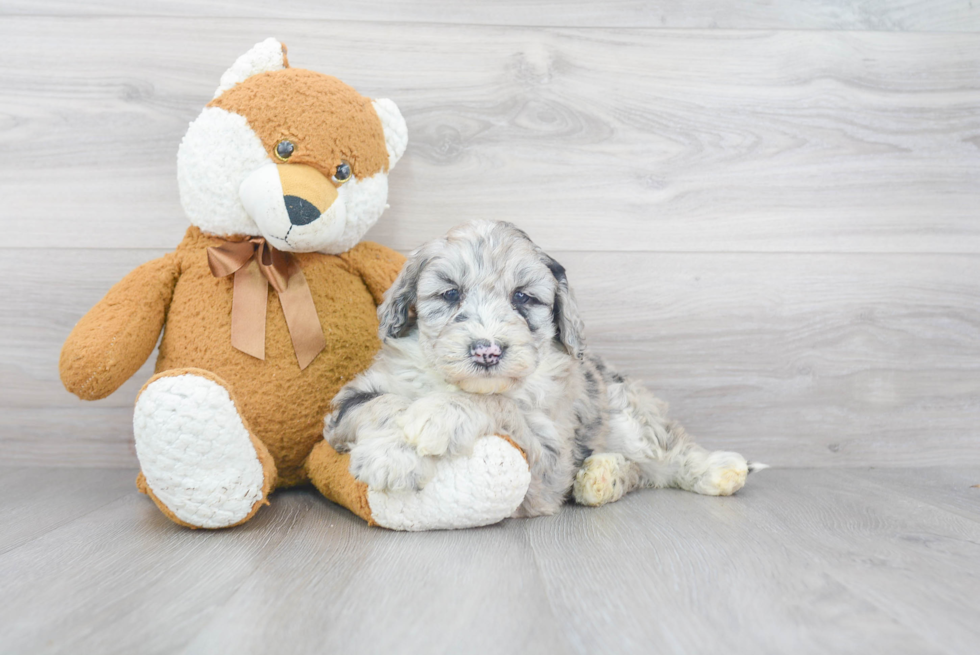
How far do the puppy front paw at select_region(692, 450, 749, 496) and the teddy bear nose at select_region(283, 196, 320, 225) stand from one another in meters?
1.28

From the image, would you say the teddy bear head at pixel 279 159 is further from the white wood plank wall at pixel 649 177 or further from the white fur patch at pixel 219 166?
the white wood plank wall at pixel 649 177

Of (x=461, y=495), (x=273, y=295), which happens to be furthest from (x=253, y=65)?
(x=461, y=495)

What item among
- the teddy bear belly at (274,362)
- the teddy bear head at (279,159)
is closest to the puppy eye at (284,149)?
the teddy bear head at (279,159)

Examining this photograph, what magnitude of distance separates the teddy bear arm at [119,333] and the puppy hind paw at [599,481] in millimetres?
1163

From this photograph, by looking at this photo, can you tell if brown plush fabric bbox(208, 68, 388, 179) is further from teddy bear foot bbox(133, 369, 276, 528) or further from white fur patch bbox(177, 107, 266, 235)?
teddy bear foot bbox(133, 369, 276, 528)

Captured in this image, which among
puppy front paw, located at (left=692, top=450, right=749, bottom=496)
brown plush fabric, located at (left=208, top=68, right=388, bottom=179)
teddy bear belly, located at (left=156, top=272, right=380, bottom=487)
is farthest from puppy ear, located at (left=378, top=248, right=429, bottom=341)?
puppy front paw, located at (left=692, top=450, right=749, bottom=496)

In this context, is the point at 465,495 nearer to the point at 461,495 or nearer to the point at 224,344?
the point at 461,495

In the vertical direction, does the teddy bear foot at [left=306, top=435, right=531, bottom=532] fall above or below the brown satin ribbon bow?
below

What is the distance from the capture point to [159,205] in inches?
89.3

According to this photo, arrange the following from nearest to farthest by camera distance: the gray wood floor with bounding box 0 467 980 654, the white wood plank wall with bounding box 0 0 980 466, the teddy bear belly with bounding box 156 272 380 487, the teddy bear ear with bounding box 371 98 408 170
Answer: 1. the gray wood floor with bounding box 0 467 980 654
2. the teddy bear belly with bounding box 156 272 380 487
3. the teddy bear ear with bounding box 371 98 408 170
4. the white wood plank wall with bounding box 0 0 980 466

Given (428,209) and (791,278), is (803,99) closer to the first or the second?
(791,278)

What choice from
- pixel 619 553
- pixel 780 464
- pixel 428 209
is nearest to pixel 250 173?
pixel 428 209

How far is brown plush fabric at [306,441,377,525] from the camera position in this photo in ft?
5.18

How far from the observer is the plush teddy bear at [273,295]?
1.55 m
